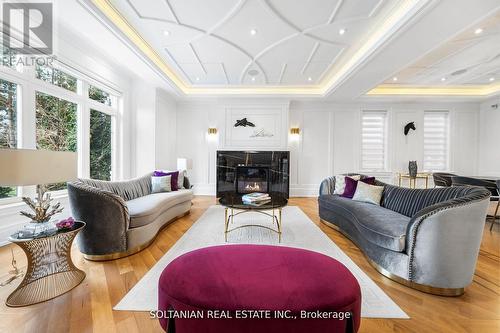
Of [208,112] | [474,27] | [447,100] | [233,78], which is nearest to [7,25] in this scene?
[233,78]

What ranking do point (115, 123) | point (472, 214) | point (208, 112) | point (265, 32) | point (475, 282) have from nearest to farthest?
point (472, 214)
point (475, 282)
point (265, 32)
point (115, 123)
point (208, 112)

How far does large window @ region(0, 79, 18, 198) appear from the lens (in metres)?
2.64

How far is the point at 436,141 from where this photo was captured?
6141mm

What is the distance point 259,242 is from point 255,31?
3061mm

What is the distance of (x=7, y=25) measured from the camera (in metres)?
2.55

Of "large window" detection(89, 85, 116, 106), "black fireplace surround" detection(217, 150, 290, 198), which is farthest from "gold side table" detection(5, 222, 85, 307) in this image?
"black fireplace surround" detection(217, 150, 290, 198)

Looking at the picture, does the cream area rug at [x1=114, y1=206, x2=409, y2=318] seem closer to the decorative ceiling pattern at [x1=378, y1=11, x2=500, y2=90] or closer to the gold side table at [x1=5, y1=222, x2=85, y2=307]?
the gold side table at [x1=5, y1=222, x2=85, y2=307]

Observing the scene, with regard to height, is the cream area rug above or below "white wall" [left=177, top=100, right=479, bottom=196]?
below

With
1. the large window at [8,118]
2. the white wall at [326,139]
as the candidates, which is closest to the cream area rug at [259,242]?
the white wall at [326,139]

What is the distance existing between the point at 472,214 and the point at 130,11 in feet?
14.2

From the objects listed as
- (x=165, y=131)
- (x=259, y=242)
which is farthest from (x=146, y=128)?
(x=259, y=242)

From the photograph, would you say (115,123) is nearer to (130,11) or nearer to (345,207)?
(130,11)

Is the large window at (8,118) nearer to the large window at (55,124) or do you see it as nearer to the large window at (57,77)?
the large window at (55,124)

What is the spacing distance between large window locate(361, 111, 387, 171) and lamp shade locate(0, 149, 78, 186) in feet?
21.8
